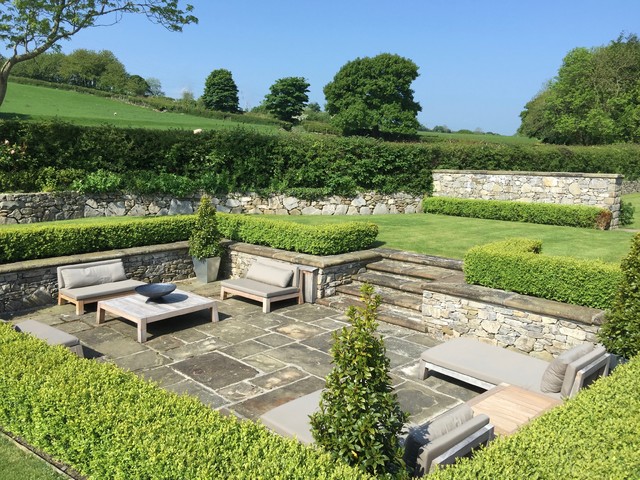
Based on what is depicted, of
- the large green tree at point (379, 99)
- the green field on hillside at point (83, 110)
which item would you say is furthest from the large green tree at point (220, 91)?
the green field on hillside at point (83, 110)

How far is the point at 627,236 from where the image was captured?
12945 mm

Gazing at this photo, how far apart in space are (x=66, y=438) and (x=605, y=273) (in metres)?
6.53

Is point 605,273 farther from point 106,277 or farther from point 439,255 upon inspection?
point 106,277

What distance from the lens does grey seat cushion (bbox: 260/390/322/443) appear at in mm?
4105

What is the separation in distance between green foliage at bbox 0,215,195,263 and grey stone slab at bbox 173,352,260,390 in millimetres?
4528

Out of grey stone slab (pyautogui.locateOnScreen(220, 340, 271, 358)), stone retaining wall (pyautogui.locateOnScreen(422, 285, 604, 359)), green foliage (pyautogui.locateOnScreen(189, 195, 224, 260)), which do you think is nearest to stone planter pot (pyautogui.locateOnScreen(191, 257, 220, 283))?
green foliage (pyautogui.locateOnScreen(189, 195, 224, 260))

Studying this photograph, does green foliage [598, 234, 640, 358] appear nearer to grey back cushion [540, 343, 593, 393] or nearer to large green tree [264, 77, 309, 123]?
grey back cushion [540, 343, 593, 393]

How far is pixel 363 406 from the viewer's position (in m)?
3.09

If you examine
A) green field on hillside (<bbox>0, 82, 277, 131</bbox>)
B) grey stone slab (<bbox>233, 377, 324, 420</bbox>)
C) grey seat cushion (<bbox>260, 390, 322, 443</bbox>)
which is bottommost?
grey stone slab (<bbox>233, 377, 324, 420</bbox>)

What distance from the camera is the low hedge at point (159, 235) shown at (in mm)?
9102

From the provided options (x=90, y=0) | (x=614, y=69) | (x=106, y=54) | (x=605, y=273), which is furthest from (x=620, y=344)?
(x=106, y=54)

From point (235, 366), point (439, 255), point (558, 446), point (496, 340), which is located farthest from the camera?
point (439, 255)

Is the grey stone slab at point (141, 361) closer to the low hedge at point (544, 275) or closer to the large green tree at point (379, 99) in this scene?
the low hedge at point (544, 275)

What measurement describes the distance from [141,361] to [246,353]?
4.62 feet
